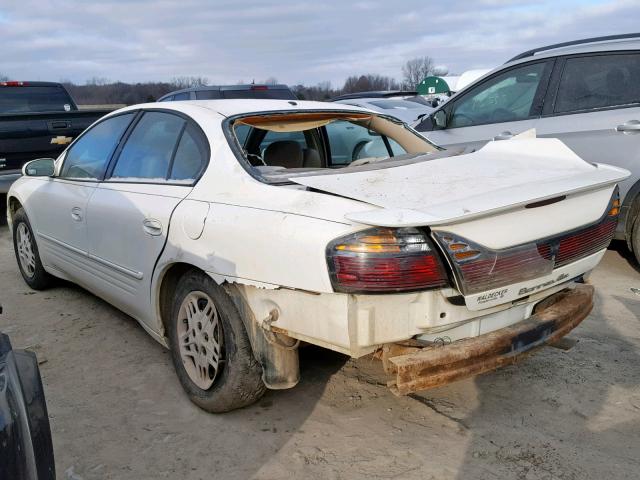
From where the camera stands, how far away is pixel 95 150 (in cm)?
415

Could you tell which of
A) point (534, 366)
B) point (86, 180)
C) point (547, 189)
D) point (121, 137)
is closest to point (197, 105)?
point (121, 137)

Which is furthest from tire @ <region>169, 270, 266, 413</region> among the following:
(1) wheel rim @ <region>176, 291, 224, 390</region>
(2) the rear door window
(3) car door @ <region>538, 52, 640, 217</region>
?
(2) the rear door window

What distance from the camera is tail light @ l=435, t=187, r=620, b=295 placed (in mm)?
2303

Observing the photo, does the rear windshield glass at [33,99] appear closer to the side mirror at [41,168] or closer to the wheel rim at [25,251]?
the wheel rim at [25,251]

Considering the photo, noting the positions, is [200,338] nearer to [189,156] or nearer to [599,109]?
[189,156]

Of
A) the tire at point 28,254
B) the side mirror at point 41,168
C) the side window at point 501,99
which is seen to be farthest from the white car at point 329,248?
the side window at point 501,99

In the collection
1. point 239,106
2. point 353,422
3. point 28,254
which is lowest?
point 353,422

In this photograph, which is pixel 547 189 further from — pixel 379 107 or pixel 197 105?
pixel 379 107

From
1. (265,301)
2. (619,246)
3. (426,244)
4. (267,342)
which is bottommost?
(619,246)

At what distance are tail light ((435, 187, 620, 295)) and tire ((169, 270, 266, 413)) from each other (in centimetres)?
104

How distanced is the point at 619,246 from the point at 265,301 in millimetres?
4618

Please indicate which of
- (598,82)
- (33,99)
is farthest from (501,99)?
(33,99)

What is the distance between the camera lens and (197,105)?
3.49 meters

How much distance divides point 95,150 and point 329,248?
2522 mm
